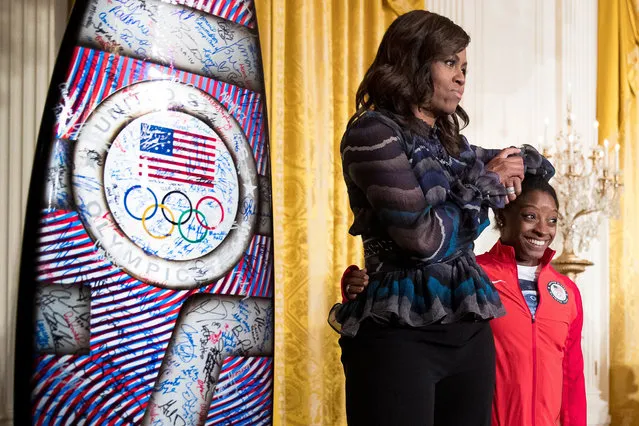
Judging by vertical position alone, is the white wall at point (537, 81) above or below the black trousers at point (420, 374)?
above

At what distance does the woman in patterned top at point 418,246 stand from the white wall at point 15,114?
1269 millimetres

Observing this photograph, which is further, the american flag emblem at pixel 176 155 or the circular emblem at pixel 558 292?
the circular emblem at pixel 558 292

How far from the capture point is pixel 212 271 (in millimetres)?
1454

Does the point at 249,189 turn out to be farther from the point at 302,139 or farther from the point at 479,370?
the point at 302,139

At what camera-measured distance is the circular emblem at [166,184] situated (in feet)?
4.44

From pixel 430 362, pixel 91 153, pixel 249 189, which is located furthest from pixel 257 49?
pixel 430 362

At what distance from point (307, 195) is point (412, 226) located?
5.82 feet

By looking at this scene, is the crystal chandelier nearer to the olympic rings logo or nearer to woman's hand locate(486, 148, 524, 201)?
woman's hand locate(486, 148, 524, 201)

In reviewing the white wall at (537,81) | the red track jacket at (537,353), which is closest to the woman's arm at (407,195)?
the red track jacket at (537,353)

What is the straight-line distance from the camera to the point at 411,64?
4.50 feet

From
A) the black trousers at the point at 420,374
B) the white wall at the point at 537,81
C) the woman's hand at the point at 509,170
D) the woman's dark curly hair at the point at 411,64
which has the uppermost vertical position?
the white wall at the point at 537,81

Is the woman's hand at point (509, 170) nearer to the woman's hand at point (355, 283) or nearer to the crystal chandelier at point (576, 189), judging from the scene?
the woman's hand at point (355, 283)

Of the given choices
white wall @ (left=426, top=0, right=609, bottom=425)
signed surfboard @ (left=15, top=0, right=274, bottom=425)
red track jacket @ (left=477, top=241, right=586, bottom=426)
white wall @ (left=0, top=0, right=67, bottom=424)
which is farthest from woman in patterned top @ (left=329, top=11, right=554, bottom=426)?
white wall @ (left=426, top=0, right=609, bottom=425)

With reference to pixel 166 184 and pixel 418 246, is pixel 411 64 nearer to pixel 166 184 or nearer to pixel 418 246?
pixel 418 246
